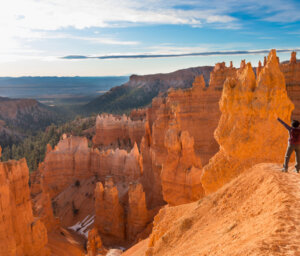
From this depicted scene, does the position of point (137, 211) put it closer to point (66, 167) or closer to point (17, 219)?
point (17, 219)

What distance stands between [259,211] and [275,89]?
419cm

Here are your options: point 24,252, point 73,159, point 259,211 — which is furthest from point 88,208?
point 259,211

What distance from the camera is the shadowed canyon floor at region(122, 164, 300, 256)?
3.81 meters

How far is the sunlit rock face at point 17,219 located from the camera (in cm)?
1196

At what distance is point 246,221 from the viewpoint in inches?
190

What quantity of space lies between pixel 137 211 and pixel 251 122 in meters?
11.8

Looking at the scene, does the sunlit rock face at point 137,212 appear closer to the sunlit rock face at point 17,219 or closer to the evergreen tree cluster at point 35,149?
the sunlit rock face at point 17,219

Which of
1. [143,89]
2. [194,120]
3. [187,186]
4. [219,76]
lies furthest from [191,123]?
[143,89]

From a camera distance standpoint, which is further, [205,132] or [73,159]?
[73,159]

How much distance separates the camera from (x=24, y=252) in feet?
43.9

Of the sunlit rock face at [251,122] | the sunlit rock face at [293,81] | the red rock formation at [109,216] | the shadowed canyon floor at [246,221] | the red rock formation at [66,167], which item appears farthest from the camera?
the red rock formation at [66,167]

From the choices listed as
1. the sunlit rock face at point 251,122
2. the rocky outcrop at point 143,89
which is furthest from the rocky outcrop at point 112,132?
the rocky outcrop at point 143,89

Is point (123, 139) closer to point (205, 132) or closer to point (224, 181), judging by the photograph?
point (205, 132)

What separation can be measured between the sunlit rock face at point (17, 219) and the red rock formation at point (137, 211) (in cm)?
562
